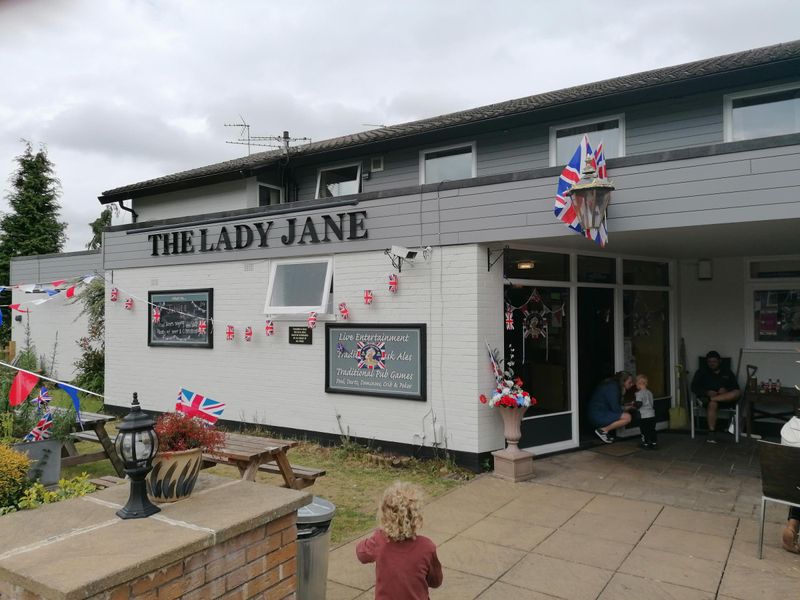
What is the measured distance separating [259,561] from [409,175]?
8.52 m

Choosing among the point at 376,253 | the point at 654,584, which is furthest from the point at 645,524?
the point at 376,253

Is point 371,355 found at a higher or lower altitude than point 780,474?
higher

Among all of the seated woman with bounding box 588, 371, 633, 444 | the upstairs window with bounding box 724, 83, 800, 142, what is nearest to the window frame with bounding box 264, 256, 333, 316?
the seated woman with bounding box 588, 371, 633, 444

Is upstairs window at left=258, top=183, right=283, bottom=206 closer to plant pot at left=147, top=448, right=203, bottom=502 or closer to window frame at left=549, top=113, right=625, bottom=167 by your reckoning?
window frame at left=549, top=113, right=625, bottom=167

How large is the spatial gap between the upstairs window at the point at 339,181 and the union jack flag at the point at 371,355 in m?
4.17

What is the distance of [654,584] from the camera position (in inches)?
165

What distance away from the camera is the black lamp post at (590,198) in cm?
595

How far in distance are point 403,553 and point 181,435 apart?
1.34m

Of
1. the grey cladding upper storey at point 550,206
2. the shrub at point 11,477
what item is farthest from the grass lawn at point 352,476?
the grey cladding upper storey at point 550,206

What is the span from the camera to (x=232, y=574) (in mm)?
2852

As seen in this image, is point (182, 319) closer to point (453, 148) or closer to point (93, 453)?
point (93, 453)

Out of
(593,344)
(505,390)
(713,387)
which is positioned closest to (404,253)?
(505,390)

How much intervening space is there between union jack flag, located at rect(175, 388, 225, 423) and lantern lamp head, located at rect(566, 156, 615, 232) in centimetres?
404

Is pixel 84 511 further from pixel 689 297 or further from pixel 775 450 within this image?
Result: pixel 689 297
